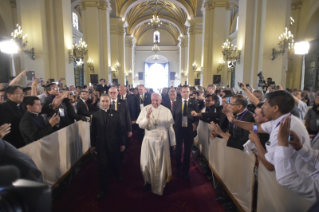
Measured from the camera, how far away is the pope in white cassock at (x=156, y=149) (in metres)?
4.01

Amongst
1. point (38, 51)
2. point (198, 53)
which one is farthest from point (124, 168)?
point (198, 53)

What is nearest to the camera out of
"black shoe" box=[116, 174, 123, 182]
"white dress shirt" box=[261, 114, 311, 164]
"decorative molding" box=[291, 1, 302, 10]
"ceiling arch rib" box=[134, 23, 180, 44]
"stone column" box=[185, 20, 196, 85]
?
"white dress shirt" box=[261, 114, 311, 164]

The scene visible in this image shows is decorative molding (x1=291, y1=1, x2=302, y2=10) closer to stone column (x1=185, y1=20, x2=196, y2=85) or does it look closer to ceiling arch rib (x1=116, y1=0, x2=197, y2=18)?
ceiling arch rib (x1=116, y1=0, x2=197, y2=18)

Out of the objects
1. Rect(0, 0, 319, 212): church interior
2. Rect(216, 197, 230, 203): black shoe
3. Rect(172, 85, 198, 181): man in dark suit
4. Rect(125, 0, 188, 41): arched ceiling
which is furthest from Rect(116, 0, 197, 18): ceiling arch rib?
Rect(216, 197, 230, 203): black shoe

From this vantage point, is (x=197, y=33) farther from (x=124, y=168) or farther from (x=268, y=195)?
(x=268, y=195)

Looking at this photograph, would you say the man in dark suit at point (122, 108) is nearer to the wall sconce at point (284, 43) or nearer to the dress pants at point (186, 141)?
the dress pants at point (186, 141)

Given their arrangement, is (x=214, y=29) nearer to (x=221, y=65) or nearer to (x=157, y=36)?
(x=221, y=65)

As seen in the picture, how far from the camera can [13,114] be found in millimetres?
3887

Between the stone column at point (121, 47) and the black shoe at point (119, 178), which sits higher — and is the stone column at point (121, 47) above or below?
above

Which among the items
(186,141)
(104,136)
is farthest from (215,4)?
Answer: (104,136)

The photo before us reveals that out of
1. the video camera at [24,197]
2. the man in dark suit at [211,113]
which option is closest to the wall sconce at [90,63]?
the man in dark suit at [211,113]

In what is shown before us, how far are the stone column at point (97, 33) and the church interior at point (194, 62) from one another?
71mm

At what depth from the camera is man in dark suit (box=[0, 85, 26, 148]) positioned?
378cm

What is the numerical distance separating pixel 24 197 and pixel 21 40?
9.51 meters
